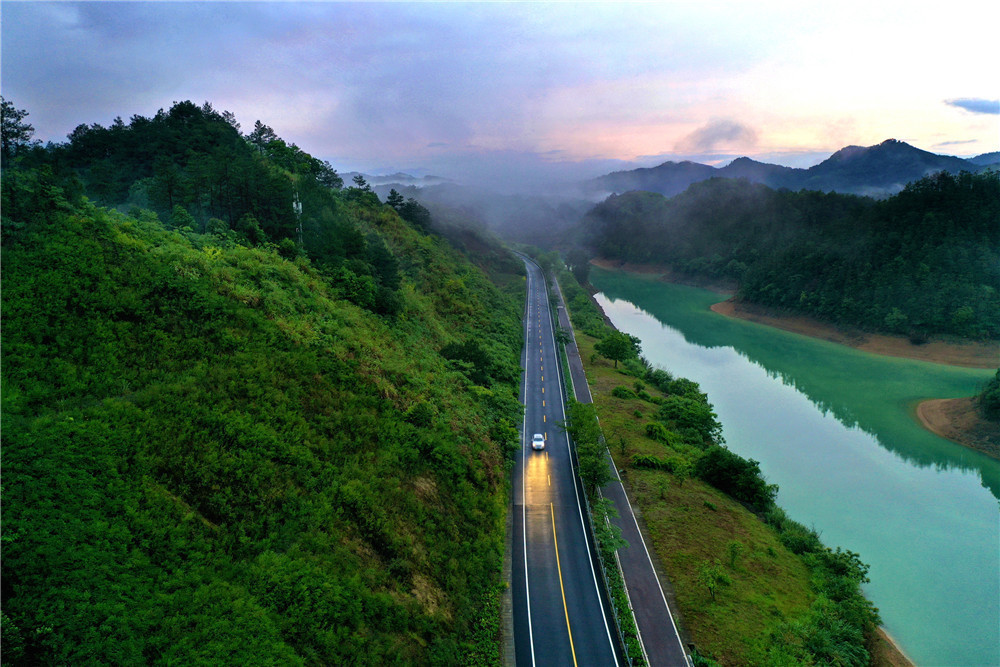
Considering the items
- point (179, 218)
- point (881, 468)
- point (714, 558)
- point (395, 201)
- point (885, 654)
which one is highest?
point (395, 201)

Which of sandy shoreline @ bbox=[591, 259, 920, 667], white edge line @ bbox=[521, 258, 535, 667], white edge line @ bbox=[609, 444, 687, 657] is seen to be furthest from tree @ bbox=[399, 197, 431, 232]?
white edge line @ bbox=[609, 444, 687, 657]

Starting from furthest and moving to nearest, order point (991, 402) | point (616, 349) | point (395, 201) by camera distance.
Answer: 1. point (395, 201)
2. point (616, 349)
3. point (991, 402)

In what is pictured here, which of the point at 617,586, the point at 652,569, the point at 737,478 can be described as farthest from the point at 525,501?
the point at 737,478

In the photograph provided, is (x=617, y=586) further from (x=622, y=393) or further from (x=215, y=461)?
(x=622, y=393)

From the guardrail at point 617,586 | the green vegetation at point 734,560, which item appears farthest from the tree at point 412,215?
the guardrail at point 617,586

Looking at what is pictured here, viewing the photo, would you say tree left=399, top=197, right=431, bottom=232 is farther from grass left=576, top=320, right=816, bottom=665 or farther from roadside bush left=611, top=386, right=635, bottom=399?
grass left=576, top=320, right=816, bottom=665

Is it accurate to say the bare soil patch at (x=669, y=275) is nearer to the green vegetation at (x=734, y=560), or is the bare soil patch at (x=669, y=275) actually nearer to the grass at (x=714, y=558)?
the green vegetation at (x=734, y=560)
